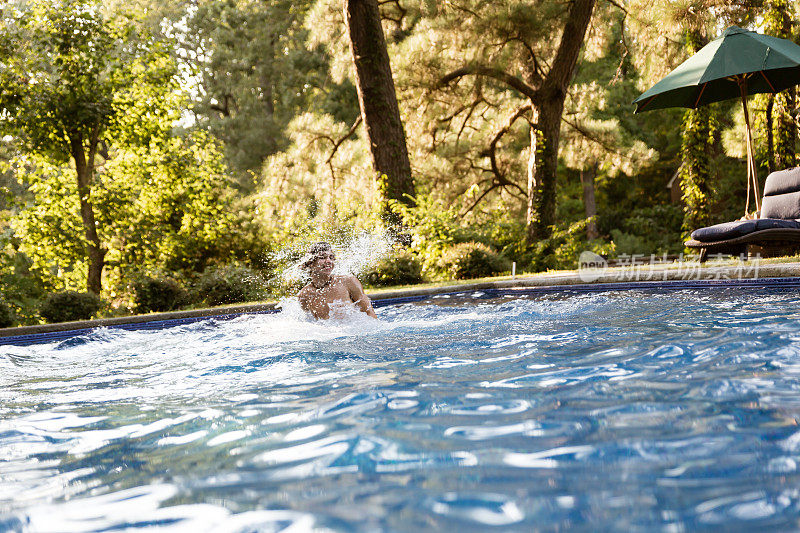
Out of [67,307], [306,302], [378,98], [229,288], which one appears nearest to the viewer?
[306,302]

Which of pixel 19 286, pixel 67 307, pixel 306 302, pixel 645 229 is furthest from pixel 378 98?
pixel 645 229

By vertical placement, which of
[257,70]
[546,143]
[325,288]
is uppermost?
[257,70]

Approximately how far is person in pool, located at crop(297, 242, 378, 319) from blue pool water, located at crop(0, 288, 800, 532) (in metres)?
0.71

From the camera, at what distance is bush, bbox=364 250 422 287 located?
9750 millimetres

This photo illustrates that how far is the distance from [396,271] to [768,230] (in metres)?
5.08

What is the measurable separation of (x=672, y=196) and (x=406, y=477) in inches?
909

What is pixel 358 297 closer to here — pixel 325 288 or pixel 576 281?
pixel 325 288

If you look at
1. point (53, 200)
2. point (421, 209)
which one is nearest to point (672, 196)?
point (421, 209)

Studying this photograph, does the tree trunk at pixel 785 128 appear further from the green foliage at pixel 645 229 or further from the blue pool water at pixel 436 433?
the green foliage at pixel 645 229

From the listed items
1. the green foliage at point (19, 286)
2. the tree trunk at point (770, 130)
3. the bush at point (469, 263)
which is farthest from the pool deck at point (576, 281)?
the tree trunk at point (770, 130)

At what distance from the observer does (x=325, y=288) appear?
5590mm

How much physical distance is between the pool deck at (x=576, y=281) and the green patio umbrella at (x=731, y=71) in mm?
2169

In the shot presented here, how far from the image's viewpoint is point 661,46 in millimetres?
12234

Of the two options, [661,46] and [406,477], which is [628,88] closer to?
[661,46]
